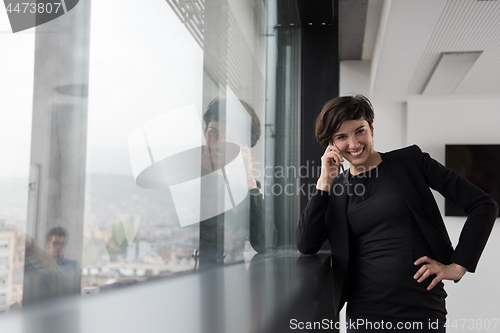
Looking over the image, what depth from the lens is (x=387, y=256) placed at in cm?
131

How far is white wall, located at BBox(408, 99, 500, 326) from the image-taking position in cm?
388

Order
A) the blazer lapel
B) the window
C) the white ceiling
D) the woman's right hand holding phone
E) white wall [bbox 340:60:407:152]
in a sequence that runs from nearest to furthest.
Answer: the window
the blazer lapel
the woman's right hand holding phone
the white ceiling
white wall [bbox 340:60:407:152]

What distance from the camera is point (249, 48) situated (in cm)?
115

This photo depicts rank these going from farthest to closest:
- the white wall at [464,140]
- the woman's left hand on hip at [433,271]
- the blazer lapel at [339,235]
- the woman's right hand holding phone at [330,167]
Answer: the white wall at [464,140] < the woman's right hand holding phone at [330,167] < the blazer lapel at [339,235] < the woman's left hand on hip at [433,271]

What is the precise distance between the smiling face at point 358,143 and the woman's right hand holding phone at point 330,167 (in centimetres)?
4

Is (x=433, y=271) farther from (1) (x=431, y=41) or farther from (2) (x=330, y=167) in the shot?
(1) (x=431, y=41)

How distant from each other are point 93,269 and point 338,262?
1.22 metres

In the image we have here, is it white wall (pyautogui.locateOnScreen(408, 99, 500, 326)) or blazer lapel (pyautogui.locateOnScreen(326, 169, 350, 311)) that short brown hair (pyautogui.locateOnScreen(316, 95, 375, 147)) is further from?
white wall (pyautogui.locateOnScreen(408, 99, 500, 326))

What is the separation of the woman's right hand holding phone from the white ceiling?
46.9 inches

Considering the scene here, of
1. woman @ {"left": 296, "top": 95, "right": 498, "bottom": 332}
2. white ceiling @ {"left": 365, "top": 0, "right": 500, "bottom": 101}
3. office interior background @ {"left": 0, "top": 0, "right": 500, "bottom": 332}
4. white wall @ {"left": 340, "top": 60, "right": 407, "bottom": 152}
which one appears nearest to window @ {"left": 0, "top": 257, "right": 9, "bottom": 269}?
office interior background @ {"left": 0, "top": 0, "right": 500, "bottom": 332}

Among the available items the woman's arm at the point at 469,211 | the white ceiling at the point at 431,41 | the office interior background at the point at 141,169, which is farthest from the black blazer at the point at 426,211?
the white ceiling at the point at 431,41

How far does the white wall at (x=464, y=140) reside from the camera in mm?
3875

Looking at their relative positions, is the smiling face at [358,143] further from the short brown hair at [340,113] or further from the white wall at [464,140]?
the white wall at [464,140]

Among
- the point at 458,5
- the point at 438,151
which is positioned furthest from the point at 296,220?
the point at 438,151
